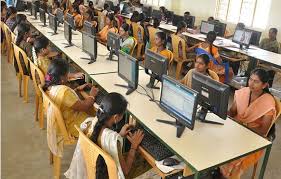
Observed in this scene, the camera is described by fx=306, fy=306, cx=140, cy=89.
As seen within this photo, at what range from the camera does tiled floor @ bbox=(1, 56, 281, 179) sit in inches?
105

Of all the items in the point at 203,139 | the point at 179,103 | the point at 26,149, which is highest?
the point at 179,103

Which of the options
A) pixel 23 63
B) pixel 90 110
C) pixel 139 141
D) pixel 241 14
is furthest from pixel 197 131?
pixel 241 14

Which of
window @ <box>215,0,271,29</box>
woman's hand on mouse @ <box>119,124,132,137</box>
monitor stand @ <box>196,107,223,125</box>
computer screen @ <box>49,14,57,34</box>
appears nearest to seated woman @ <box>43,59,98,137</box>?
woman's hand on mouse @ <box>119,124,132,137</box>

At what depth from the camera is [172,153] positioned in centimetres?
198

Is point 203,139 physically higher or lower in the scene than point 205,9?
lower

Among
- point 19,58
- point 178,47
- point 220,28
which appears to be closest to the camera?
point 19,58

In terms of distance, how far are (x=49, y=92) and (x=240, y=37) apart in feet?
12.8

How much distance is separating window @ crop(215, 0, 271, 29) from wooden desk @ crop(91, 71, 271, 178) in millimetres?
5301

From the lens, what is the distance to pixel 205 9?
8.25 metres

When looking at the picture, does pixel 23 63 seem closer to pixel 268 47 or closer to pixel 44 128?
pixel 44 128

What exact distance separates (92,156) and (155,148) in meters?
0.44

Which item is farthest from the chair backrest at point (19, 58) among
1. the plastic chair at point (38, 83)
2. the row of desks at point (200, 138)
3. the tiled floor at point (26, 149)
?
the row of desks at point (200, 138)

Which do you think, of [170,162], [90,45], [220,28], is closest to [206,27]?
[220,28]

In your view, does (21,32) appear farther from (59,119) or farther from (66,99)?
(59,119)
